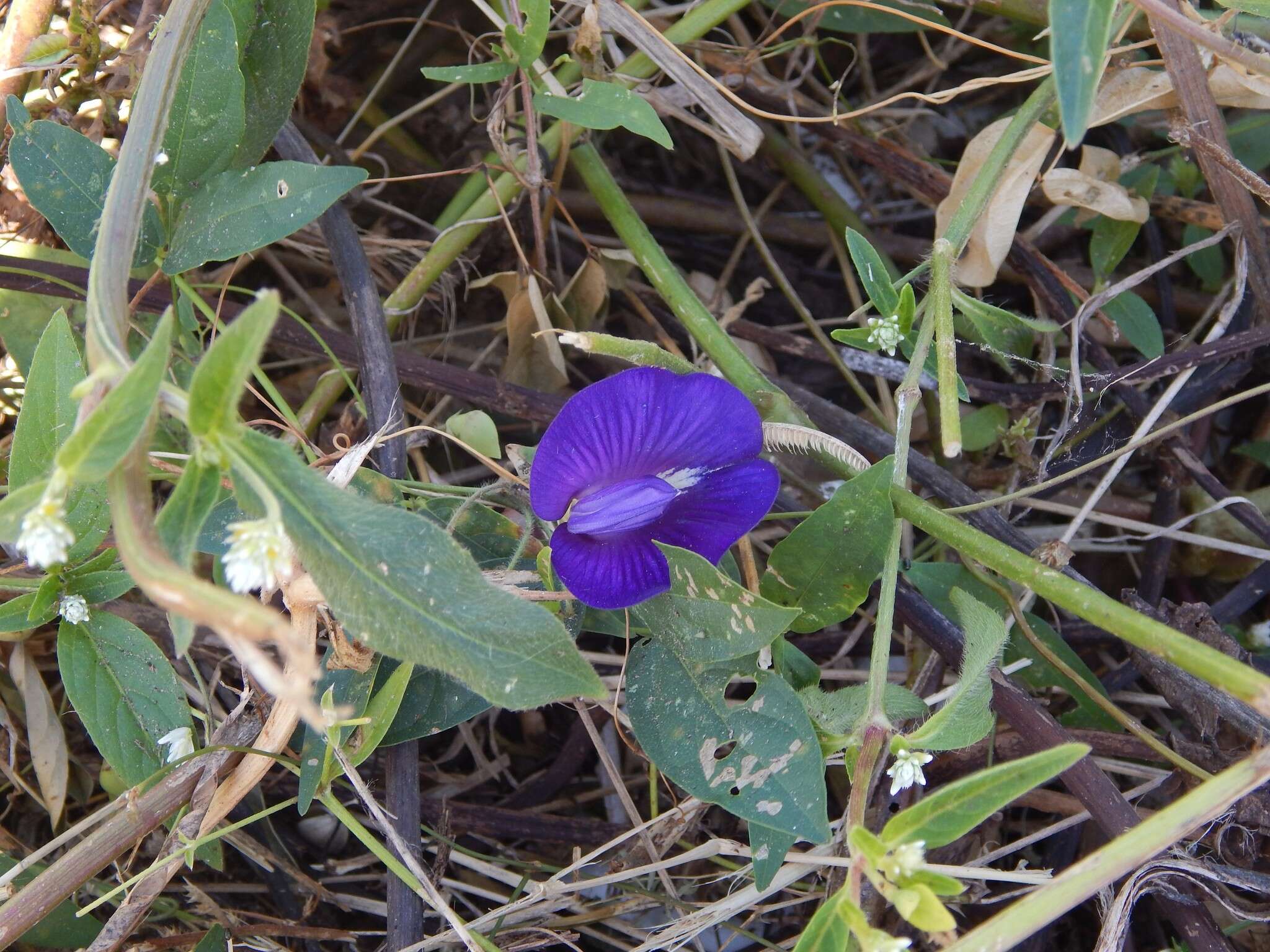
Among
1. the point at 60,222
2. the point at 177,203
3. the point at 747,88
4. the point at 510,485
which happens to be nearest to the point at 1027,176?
the point at 747,88

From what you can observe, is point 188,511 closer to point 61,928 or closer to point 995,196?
point 61,928

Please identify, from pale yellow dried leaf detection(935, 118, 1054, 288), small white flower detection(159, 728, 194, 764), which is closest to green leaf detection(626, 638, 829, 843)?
small white flower detection(159, 728, 194, 764)

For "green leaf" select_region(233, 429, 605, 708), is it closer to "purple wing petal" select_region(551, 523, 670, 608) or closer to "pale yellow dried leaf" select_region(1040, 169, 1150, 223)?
"purple wing petal" select_region(551, 523, 670, 608)

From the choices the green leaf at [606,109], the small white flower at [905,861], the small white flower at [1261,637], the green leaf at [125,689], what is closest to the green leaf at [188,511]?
the green leaf at [125,689]

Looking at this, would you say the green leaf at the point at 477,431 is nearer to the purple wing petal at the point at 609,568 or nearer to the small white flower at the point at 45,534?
the purple wing petal at the point at 609,568

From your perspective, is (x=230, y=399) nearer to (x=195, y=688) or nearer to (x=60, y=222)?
(x=60, y=222)

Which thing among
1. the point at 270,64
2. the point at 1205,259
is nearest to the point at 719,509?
the point at 270,64
